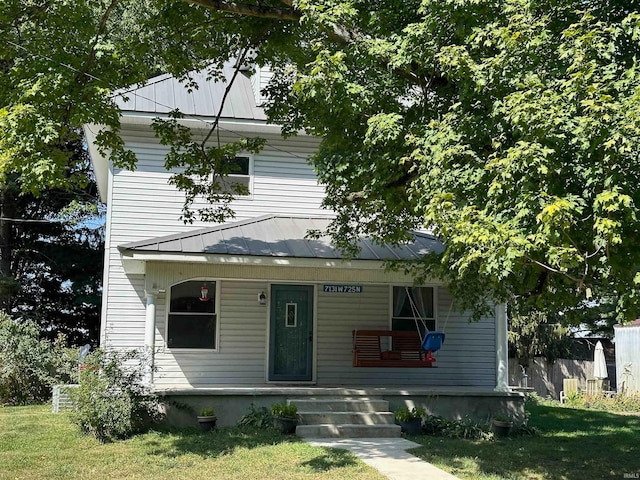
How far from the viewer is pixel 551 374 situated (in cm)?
2352

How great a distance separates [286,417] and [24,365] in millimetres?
7072

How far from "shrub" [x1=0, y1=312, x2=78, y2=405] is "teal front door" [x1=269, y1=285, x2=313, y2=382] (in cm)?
456

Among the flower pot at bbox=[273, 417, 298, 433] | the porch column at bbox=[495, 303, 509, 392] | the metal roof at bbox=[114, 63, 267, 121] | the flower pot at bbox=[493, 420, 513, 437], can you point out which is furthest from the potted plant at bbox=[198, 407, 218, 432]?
the metal roof at bbox=[114, 63, 267, 121]

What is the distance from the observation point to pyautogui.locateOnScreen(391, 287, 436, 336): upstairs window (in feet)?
49.3

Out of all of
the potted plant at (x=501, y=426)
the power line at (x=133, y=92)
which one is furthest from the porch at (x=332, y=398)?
the power line at (x=133, y=92)

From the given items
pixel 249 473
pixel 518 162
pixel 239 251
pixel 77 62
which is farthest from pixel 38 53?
pixel 518 162

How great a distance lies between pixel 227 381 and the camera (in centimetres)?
1396

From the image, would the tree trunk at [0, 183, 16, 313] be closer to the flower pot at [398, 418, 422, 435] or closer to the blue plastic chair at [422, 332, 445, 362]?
the blue plastic chair at [422, 332, 445, 362]

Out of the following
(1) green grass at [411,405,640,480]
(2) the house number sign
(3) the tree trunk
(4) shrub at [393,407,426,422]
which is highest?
(3) the tree trunk

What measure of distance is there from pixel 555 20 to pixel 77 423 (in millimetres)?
8735

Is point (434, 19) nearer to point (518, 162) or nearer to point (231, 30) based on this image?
point (518, 162)

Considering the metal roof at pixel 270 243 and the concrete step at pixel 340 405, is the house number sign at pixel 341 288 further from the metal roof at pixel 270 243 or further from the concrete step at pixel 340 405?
the concrete step at pixel 340 405

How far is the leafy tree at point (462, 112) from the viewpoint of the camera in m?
5.48

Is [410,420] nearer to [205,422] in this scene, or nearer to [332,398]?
[332,398]
